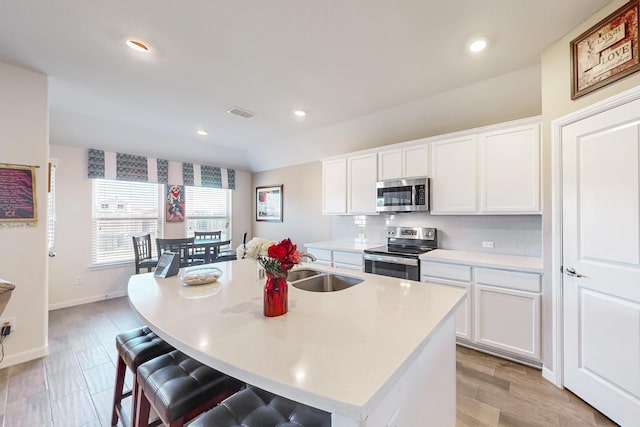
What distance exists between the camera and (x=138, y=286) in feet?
5.63

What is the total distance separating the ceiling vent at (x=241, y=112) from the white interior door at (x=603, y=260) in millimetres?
3254

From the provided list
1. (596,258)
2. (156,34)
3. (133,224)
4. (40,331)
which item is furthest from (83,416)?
(596,258)

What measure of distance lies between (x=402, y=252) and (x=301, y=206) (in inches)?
95.7

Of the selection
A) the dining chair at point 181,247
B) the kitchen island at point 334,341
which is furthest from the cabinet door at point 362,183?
the dining chair at point 181,247

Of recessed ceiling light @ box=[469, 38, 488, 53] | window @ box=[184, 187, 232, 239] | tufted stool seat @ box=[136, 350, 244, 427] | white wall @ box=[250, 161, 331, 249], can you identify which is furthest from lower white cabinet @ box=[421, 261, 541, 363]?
window @ box=[184, 187, 232, 239]

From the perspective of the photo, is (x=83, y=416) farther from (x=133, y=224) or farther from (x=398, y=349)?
(x=133, y=224)

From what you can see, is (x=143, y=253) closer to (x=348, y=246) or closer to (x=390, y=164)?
(x=348, y=246)

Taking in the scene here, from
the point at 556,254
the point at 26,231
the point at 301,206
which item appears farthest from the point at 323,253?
the point at 26,231

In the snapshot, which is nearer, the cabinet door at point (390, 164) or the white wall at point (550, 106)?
the white wall at point (550, 106)

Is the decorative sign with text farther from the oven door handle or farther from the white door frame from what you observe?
the white door frame

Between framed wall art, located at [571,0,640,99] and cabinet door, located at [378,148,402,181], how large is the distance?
169 centimetres

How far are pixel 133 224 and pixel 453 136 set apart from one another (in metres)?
5.15

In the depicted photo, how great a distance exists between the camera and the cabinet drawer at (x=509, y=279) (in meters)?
2.22

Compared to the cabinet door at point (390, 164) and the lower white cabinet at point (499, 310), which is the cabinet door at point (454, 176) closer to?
the cabinet door at point (390, 164)
